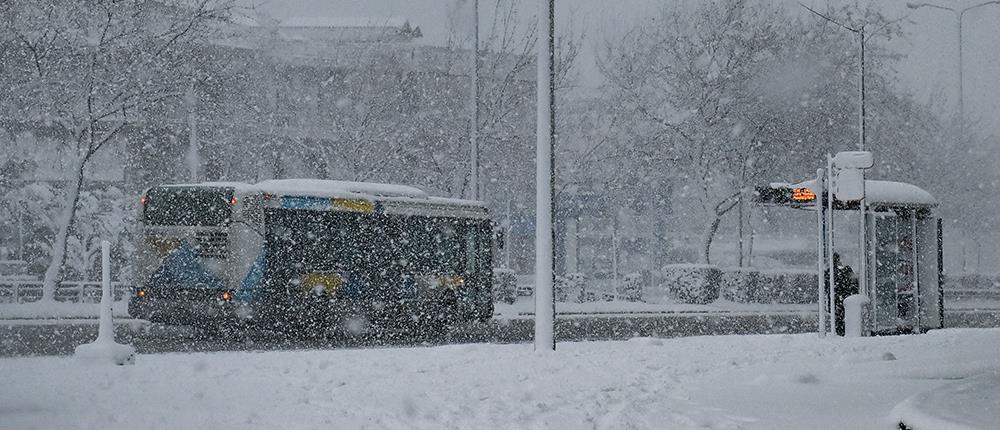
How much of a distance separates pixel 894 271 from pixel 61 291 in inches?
899

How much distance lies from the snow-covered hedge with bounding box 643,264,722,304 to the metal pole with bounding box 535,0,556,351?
23.3 meters

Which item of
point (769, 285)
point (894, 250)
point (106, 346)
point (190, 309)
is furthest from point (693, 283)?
point (106, 346)

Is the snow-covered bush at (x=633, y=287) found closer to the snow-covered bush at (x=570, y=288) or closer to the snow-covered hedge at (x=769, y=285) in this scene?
the snow-covered bush at (x=570, y=288)

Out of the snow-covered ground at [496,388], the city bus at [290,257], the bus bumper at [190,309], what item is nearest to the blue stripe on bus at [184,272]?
the city bus at [290,257]

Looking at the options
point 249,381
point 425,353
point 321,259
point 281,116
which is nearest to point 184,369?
point 249,381

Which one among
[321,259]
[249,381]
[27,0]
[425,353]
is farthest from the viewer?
[27,0]

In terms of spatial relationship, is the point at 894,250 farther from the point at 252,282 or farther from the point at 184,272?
the point at 184,272

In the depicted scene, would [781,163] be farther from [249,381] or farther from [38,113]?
[249,381]

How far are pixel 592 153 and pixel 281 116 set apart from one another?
36.0 feet

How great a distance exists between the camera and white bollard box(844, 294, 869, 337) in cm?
1905

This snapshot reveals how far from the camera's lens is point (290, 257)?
59.6 feet

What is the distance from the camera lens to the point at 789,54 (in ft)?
136

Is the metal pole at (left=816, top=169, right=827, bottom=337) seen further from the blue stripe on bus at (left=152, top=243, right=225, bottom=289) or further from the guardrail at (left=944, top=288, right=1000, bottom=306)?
the guardrail at (left=944, top=288, right=1000, bottom=306)

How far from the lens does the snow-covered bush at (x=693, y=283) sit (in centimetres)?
3725
